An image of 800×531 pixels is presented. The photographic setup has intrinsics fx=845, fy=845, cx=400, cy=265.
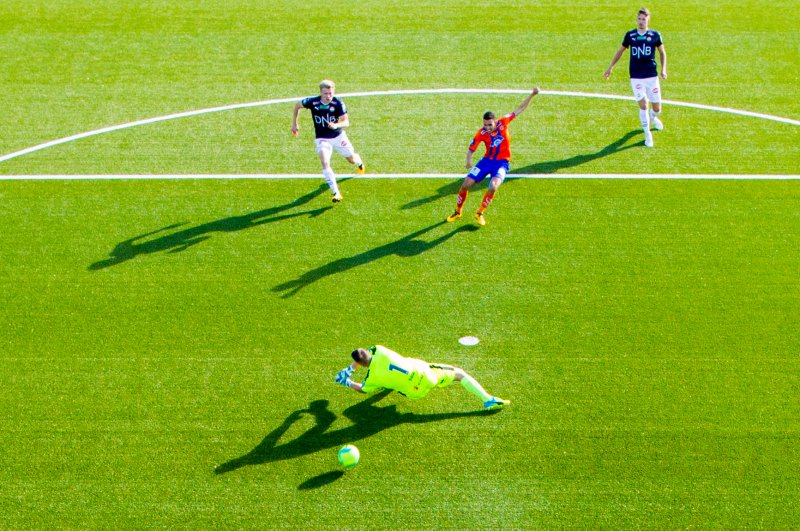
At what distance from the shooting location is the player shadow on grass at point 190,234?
16.1 m

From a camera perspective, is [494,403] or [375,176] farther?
[375,176]

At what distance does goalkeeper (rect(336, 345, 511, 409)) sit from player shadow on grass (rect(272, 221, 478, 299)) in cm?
300

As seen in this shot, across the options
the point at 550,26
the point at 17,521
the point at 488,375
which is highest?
the point at 550,26

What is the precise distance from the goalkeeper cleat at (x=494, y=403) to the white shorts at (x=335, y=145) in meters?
7.07

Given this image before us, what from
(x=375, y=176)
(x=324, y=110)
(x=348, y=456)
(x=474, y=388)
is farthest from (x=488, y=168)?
(x=348, y=456)

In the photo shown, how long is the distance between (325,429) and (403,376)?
1418 millimetres

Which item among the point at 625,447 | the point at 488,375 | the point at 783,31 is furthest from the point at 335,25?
the point at 625,447

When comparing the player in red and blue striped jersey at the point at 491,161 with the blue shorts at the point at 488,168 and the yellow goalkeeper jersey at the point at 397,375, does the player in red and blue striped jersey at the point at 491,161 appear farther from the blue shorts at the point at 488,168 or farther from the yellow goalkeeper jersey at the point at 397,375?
the yellow goalkeeper jersey at the point at 397,375

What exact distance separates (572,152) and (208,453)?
36.6 feet

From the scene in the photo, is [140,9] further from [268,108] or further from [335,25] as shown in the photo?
[268,108]

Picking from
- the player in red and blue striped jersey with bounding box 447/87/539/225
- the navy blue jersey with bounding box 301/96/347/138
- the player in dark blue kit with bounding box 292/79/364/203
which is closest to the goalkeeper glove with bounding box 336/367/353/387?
the player in red and blue striped jersey with bounding box 447/87/539/225

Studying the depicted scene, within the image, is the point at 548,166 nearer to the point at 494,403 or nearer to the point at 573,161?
the point at 573,161

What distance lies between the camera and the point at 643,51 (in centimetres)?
1884

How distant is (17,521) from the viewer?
36.4 feet
